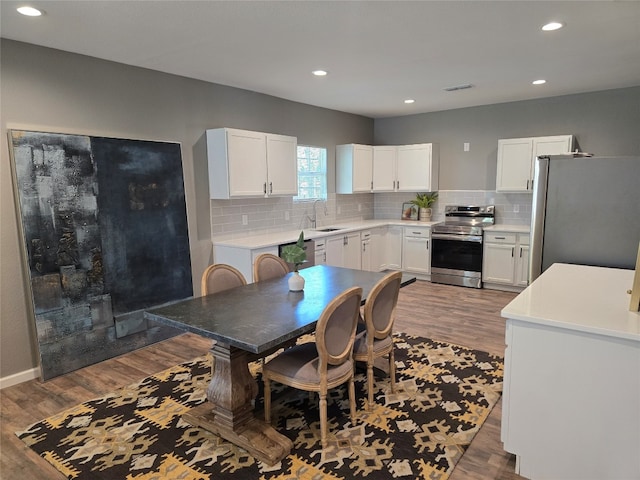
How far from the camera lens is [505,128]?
227 inches

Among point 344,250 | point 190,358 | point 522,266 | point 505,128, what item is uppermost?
point 505,128

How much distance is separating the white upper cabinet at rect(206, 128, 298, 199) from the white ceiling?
0.59m

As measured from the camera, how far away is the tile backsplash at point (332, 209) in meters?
4.63

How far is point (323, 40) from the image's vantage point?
3037mm

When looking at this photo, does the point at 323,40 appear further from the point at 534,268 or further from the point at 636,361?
the point at 636,361

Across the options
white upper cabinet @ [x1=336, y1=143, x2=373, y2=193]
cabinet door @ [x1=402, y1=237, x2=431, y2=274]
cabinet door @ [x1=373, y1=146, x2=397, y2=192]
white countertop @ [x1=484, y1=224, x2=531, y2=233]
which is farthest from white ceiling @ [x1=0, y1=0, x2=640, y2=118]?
cabinet door @ [x1=402, y1=237, x2=431, y2=274]

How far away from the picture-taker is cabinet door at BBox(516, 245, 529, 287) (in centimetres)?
529

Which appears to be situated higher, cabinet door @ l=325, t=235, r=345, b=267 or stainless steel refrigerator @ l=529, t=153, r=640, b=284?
stainless steel refrigerator @ l=529, t=153, r=640, b=284

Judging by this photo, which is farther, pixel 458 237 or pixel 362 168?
pixel 362 168

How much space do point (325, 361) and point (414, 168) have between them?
184 inches

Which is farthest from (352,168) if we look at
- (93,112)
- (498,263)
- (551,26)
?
(93,112)

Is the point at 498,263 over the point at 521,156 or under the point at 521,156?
under

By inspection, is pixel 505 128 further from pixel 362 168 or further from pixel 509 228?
pixel 362 168

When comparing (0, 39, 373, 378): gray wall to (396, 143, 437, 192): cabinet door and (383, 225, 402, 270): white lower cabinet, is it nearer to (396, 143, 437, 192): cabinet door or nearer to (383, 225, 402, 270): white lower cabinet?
(396, 143, 437, 192): cabinet door
